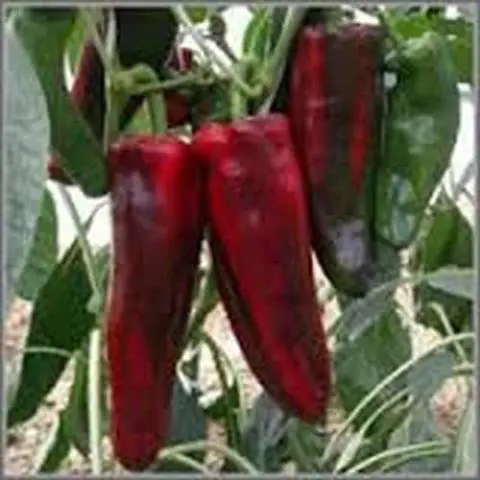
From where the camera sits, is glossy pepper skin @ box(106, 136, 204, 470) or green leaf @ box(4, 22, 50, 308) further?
glossy pepper skin @ box(106, 136, 204, 470)

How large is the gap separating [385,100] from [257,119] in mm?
141

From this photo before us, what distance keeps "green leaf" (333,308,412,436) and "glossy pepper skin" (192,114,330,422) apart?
0.92 ft

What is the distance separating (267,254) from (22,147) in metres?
0.24

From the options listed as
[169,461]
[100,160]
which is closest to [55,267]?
[169,461]

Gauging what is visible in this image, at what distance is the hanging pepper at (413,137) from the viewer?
35.3 inches

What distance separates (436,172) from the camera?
936 millimetres

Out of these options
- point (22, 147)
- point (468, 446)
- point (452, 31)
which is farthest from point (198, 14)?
point (22, 147)

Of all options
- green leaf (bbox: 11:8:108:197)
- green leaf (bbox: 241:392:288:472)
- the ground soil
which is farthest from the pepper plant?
the ground soil

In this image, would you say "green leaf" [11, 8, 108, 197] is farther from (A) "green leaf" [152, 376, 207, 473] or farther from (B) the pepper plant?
(A) "green leaf" [152, 376, 207, 473]

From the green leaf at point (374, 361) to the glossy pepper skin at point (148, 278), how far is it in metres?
0.31

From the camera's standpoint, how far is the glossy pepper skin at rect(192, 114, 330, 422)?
80cm

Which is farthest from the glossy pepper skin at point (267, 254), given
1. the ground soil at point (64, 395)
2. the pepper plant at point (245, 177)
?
the ground soil at point (64, 395)

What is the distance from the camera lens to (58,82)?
30.8 inches

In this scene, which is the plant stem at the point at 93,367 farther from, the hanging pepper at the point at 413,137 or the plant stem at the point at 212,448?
the hanging pepper at the point at 413,137
